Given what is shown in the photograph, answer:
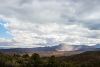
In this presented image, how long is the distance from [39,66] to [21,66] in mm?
13237

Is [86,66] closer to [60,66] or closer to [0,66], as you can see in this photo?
[60,66]

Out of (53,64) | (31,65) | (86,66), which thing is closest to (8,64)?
(31,65)

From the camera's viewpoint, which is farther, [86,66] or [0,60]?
[86,66]

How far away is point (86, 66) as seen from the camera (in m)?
186

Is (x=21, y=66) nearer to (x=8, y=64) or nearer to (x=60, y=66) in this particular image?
(x=8, y=64)

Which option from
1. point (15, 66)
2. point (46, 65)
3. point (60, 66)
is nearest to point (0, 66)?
point (15, 66)

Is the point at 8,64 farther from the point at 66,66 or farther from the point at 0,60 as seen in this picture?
the point at 66,66

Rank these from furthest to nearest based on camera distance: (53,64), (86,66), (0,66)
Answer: (86,66) → (53,64) → (0,66)

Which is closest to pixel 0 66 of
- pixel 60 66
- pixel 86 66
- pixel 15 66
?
pixel 15 66

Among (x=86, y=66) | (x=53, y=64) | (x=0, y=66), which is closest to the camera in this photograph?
(x=0, y=66)

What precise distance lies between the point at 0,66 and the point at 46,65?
33537 millimetres

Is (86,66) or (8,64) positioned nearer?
(8,64)

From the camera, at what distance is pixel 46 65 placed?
166 metres

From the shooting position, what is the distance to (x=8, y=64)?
170m
